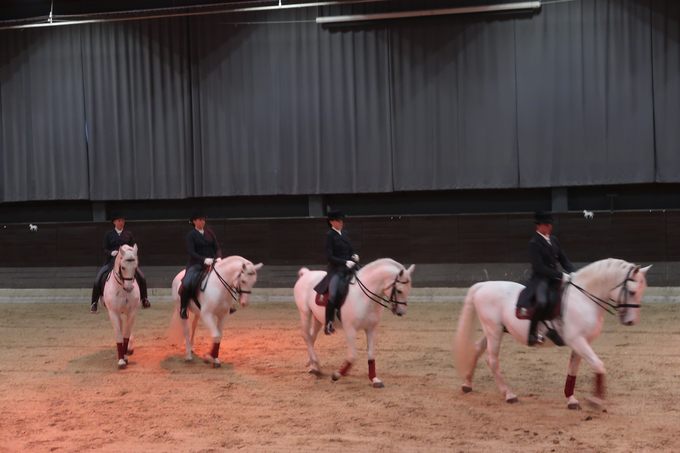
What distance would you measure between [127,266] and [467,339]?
12.9 feet

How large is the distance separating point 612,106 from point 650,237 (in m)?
2.88

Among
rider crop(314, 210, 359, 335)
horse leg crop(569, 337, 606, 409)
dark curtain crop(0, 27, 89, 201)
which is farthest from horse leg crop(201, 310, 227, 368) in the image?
dark curtain crop(0, 27, 89, 201)

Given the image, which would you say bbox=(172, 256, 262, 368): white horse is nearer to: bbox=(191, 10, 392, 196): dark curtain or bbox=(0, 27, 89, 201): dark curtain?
bbox=(191, 10, 392, 196): dark curtain

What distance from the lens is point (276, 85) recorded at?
14.0 metres

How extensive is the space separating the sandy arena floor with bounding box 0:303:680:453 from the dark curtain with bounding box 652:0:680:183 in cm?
453

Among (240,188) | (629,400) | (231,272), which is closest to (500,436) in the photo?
(629,400)

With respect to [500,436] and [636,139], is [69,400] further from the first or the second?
[636,139]

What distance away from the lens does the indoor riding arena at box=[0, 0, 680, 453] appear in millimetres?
7711

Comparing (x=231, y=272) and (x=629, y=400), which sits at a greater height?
(x=231, y=272)

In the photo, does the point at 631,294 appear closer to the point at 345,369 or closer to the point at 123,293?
the point at 345,369

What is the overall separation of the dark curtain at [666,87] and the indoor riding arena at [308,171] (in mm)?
37

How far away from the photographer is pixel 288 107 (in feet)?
45.9

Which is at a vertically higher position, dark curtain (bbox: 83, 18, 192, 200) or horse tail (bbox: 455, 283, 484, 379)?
dark curtain (bbox: 83, 18, 192, 200)

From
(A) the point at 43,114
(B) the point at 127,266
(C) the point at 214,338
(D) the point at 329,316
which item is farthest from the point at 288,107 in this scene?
(D) the point at 329,316
